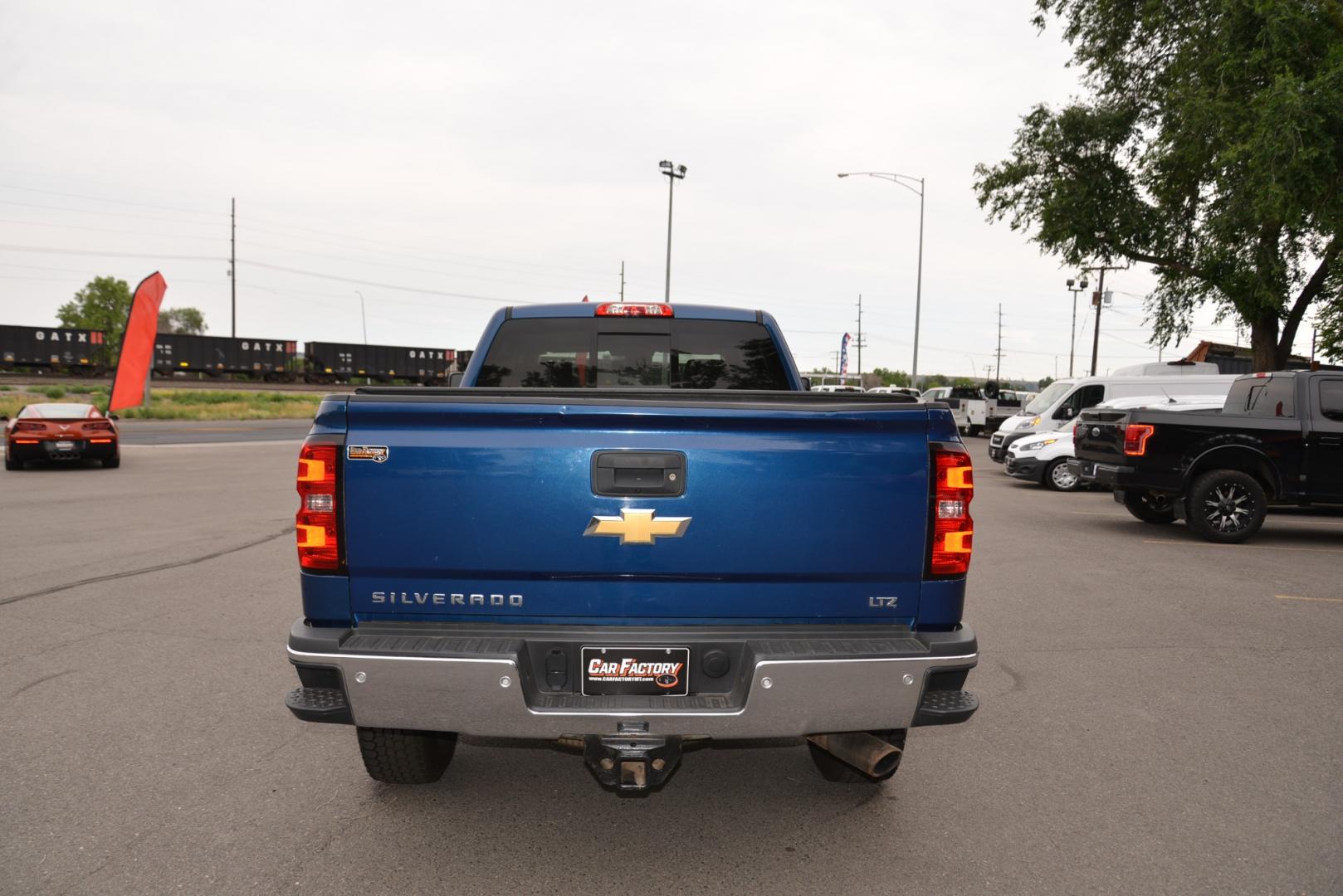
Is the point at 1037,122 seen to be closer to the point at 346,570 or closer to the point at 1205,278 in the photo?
the point at 1205,278

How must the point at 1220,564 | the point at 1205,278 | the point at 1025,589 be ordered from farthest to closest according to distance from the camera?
the point at 1205,278
the point at 1220,564
the point at 1025,589

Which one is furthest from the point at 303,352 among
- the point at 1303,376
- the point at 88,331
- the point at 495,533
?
the point at 495,533

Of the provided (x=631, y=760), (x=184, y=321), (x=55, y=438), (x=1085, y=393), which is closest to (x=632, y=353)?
(x=631, y=760)

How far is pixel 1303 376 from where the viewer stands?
1131cm

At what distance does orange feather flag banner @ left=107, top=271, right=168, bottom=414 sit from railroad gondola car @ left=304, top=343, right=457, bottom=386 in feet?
114

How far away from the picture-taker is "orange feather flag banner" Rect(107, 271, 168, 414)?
26.1m

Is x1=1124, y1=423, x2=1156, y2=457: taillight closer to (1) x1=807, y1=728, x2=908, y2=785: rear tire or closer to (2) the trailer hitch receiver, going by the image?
Answer: (1) x1=807, y1=728, x2=908, y2=785: rear tire

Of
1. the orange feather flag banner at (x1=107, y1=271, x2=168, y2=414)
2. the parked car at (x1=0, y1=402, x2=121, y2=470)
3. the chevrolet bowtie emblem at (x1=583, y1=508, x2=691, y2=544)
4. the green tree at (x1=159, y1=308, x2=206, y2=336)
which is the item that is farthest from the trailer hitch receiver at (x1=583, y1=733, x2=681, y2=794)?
the green tree at (x1=159, y1=308, x2=206, y2=336)

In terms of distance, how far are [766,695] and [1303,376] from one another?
11263 mm

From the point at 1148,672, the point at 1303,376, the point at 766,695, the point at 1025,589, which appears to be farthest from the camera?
the point at 1303,376

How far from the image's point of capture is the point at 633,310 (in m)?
4.82

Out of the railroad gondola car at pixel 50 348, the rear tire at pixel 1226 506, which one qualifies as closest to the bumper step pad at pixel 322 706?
the rear tire at pixel 1226 506

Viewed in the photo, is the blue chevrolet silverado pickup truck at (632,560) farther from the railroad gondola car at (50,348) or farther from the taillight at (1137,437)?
the railroad gondola car at (50,348)

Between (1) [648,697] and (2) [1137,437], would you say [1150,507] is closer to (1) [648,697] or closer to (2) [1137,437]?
(2) [1137,437]
